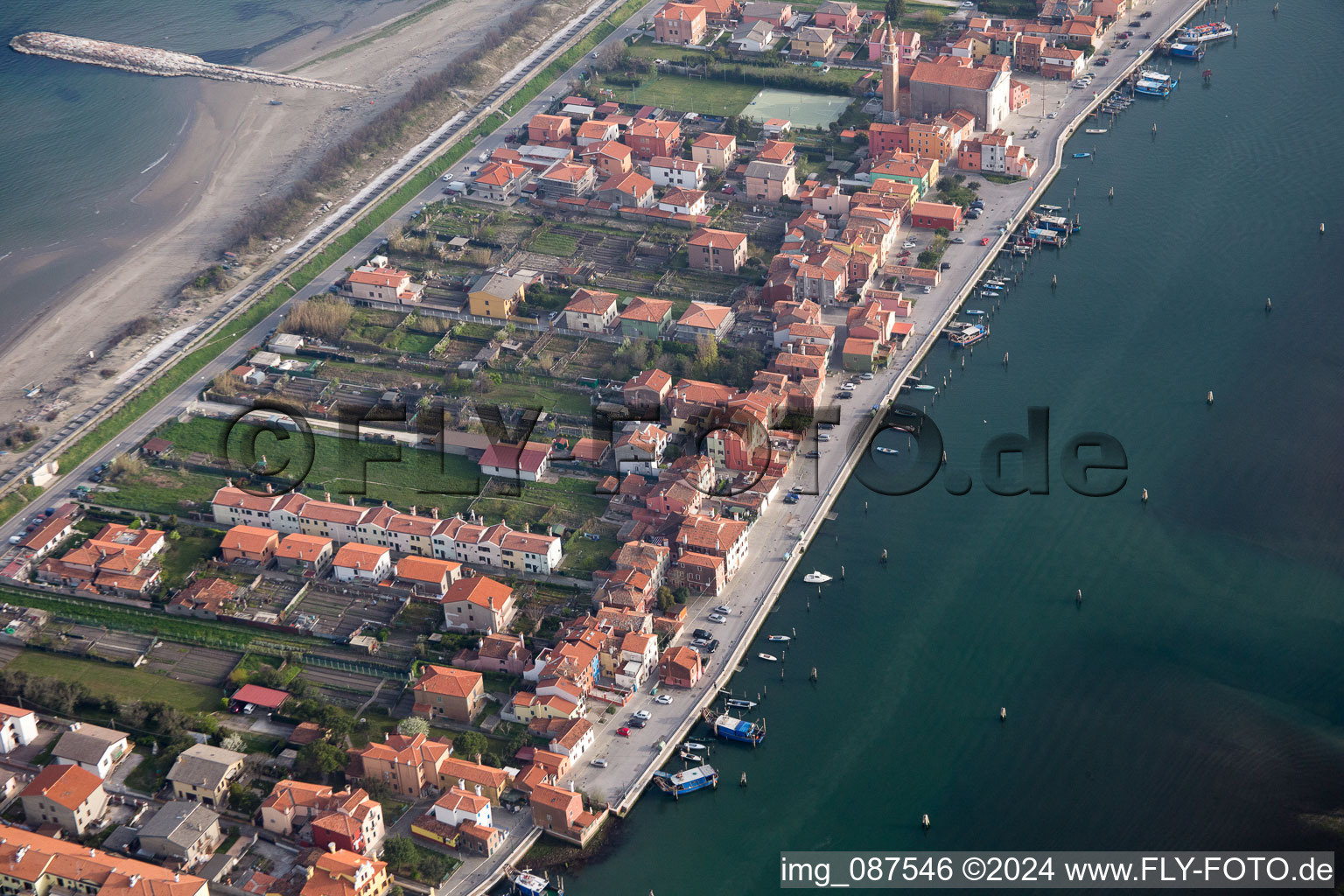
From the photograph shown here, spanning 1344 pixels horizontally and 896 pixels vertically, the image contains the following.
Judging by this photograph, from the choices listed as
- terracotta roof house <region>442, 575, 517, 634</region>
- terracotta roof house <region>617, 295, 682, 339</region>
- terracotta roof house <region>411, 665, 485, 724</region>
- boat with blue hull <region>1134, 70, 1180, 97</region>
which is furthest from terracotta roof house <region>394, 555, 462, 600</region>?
boat with blue hull <region>1134, 70, 1180, 97</region>

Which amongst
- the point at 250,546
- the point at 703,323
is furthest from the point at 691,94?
the point at 250,546

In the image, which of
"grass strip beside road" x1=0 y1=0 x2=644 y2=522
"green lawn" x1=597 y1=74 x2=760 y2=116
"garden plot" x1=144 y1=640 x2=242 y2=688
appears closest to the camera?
"garden plot" x1=144 y1=640 x2=242 y2=688

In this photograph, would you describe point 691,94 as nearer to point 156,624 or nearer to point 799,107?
point 799,107

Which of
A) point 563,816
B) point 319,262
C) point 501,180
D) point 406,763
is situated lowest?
point 563,816

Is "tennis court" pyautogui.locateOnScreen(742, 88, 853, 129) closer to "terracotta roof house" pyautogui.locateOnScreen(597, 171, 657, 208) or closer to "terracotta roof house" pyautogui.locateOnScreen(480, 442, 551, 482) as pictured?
"terracotta roof house" pyautogui.locateOnScreen(597, 171, 657, 208)

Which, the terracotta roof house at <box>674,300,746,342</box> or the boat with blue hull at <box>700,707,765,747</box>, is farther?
the terracotta roof house at <box>674,300,746,342</box>

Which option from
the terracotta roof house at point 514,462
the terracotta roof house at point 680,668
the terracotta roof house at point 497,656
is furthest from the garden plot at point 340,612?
the terracotta roof house at point 680,668
